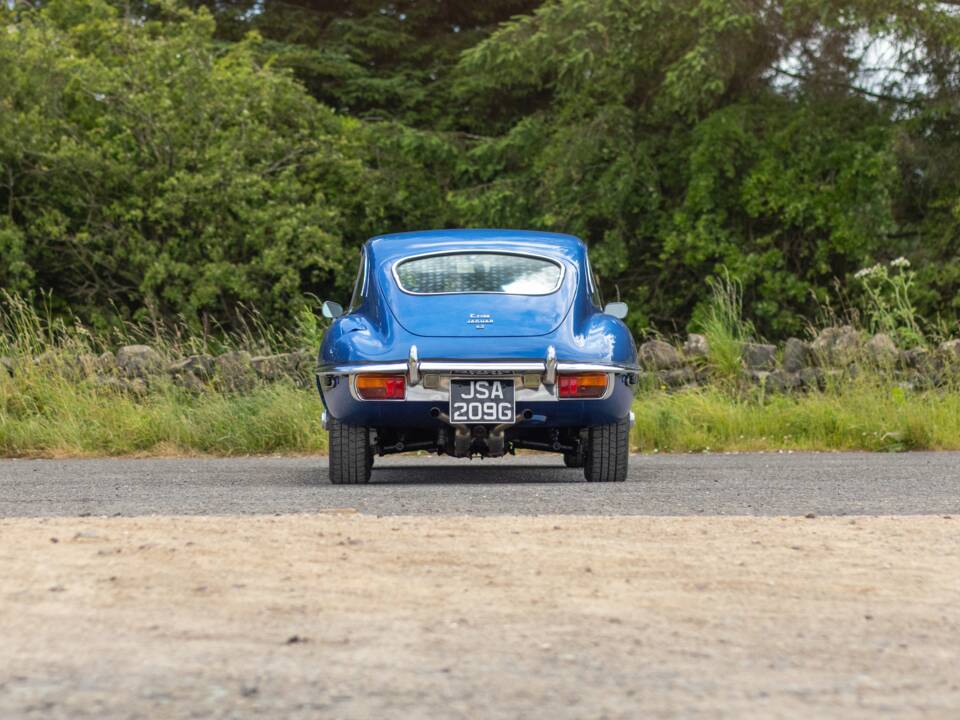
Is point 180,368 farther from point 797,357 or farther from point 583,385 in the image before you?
point 583,385

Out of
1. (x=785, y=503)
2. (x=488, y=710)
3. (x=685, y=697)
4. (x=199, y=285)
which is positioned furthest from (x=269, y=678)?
(x=199, y=285)

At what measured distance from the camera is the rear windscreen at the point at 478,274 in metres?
9.78

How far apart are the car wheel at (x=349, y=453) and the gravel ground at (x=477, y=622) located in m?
3.07

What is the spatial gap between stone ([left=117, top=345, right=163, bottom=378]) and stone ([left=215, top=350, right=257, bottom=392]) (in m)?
0.61

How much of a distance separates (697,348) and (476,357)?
7.61 m

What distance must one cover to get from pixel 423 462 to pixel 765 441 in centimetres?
315

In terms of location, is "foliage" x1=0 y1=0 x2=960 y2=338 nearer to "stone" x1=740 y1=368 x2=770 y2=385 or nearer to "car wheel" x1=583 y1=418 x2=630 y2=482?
"stone" x1=740 y1=368 x2=770 y2=385

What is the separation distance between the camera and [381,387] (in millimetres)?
9148

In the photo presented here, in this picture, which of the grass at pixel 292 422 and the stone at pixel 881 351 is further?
the stone at pixel 881 351

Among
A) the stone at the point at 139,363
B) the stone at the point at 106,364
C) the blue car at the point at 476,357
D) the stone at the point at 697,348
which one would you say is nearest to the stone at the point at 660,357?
the stone at the point at 697,348

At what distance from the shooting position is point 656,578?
5.24 meters

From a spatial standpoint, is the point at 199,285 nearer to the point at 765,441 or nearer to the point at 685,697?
the point at 765,441

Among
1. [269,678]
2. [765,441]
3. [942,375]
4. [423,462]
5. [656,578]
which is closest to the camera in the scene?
[269,678]

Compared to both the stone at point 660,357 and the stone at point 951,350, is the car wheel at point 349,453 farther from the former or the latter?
the stone at point 951,350
